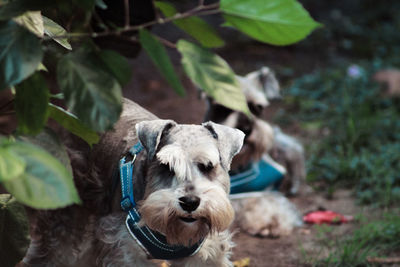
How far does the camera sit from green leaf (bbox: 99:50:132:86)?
4.83 ft

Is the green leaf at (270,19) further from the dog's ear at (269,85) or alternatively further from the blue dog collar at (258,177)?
the dog's ear at (269,85)

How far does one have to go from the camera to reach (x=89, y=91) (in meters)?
1.42

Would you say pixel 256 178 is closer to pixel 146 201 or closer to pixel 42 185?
pixel 146 201

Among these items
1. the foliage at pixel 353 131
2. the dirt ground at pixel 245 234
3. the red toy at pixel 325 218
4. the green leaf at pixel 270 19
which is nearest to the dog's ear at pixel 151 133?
the dirt ground at pixel 245 234

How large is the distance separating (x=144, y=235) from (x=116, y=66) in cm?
167

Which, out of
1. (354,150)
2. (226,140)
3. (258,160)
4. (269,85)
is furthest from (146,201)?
(354,150)

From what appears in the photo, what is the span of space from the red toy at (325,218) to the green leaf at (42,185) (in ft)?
12.8

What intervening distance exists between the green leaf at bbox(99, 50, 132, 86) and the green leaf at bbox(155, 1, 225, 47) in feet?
0.55

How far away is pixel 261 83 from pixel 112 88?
4450 mm

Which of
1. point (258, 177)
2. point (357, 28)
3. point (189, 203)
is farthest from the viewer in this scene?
point (357, 28)

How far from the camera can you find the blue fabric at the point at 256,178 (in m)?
5.37

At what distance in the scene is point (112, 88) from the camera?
144cm

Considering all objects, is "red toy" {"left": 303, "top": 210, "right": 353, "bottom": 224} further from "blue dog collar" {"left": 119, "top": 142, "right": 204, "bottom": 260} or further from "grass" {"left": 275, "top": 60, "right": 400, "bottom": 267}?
"blue dog collar" {"left": 119, "top": 142, "right": 204, "bottom": 260}

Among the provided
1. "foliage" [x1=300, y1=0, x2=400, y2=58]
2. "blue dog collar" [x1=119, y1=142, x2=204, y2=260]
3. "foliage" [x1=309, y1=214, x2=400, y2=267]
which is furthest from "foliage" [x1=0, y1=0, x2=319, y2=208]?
"foliage" [x1=300, y1=0, x2=400, y2=58]
